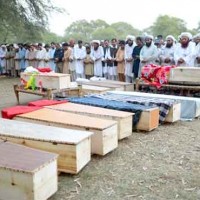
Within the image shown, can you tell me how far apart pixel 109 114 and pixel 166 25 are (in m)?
39.4

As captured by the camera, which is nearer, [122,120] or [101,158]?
[101,158]

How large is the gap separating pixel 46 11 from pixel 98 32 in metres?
35.3

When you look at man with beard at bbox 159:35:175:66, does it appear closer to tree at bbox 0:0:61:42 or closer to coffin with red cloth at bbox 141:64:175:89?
coffin with red cloth at bbox 141:64:175:89

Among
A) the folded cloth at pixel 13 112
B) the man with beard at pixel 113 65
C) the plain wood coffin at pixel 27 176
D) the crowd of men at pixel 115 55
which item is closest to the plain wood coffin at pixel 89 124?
the folded cloth at pixel 13 112

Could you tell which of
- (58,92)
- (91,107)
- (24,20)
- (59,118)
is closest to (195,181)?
(59,118)

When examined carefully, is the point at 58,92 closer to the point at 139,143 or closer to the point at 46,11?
the point at 139,143

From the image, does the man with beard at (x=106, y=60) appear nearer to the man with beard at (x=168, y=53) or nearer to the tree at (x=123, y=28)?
the man with beard at (x=168, y=53)

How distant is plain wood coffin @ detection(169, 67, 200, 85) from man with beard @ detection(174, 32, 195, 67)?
1247 mm

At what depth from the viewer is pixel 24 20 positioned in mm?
15719

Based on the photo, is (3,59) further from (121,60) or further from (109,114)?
(109,114)

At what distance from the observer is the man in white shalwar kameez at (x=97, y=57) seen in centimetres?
1248

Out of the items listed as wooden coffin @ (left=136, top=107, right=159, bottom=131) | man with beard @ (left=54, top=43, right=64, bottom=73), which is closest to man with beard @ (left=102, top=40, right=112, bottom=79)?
man with beard @ (left=54, top=43, right=64, bottom=73)

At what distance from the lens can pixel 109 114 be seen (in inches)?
226

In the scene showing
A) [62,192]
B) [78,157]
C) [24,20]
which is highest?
[24,20]
